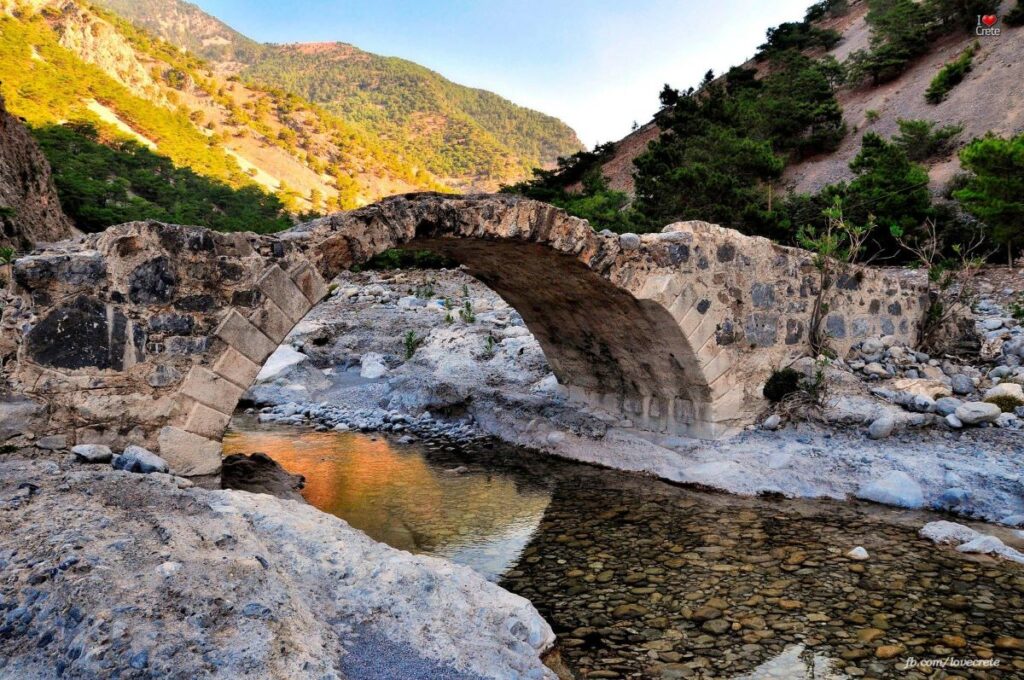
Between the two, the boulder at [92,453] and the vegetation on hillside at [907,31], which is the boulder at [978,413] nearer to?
the boulder at [92,453]

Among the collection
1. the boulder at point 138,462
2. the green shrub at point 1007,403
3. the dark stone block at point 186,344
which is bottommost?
the boulder at point 138,462

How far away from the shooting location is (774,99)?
105 ft

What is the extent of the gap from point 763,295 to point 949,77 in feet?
101

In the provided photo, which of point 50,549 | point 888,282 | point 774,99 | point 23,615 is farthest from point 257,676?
point 774,99

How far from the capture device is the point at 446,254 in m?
7.14

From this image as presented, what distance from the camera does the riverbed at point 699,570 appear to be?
11.3ft

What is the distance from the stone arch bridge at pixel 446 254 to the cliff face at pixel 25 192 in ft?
29.3

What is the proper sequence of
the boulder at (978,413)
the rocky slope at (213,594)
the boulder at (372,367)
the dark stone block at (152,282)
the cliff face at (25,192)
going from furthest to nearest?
1. the boulder at (372,367)
2. the cliff face at (25,192)
3. the boulder at (978,413)
4. the dark stone block at (152,282)
5. the rocky slope at (213,594)

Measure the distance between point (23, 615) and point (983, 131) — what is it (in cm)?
3265

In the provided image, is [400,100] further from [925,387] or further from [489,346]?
[925,387]

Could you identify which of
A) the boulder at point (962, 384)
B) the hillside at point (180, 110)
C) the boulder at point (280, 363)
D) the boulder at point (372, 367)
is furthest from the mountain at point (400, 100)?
the boulder at point (962, 384)

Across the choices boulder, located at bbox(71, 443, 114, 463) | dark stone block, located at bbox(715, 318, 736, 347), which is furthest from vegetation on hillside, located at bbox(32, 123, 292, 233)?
dark stone block, located at bbox(715, 318, 736, 347)

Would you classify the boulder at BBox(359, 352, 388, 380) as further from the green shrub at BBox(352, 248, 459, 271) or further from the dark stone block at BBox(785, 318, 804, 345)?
the green shrub at BBox(352, 248, 459, 271)

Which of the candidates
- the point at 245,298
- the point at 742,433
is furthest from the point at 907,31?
the point at 245,298
